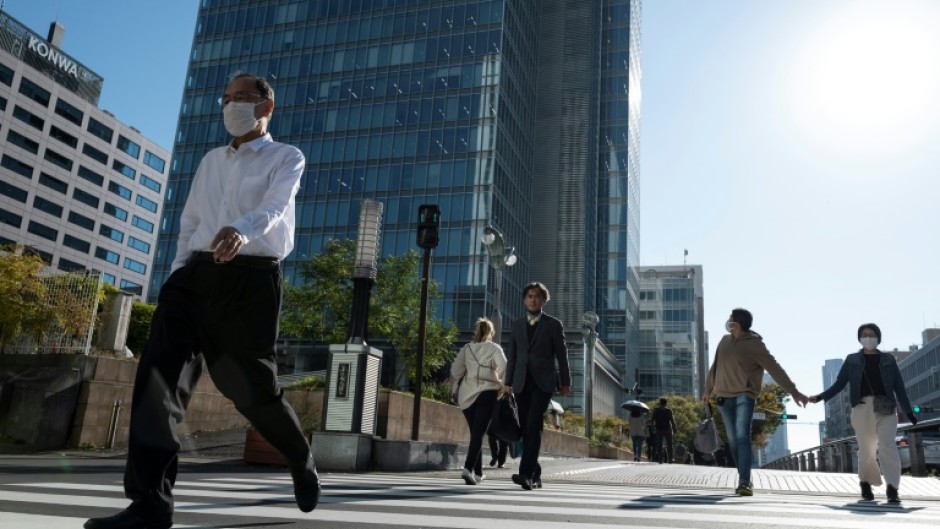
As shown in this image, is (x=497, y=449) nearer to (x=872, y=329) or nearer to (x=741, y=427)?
(x=741, y=427)

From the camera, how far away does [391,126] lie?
6316 centimetres

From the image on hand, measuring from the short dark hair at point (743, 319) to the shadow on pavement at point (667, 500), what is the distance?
179 centimetres

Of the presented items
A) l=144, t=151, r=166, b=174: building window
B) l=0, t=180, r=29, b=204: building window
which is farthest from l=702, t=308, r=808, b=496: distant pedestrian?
l=144, t=151, r=166, b=174: building window

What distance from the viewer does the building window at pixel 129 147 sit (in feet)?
287

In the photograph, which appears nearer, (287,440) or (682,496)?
(287,440)

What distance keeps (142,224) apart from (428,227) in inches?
3548

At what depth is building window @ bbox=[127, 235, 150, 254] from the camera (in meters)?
89.5

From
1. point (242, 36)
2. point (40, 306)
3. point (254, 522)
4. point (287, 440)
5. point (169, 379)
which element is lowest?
point (254, 522)

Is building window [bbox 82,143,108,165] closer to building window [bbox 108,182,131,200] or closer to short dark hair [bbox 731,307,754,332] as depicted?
building window [bbox 108,182,131,200]

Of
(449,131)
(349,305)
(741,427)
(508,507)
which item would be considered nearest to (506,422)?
(741,427)

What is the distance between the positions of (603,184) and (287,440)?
80.1m

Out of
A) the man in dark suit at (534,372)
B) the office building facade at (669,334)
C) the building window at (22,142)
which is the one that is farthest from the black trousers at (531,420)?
the office building facade at (669,334)

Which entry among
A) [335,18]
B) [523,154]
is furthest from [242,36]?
[523,154]

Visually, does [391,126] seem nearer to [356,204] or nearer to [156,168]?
[356,204]
